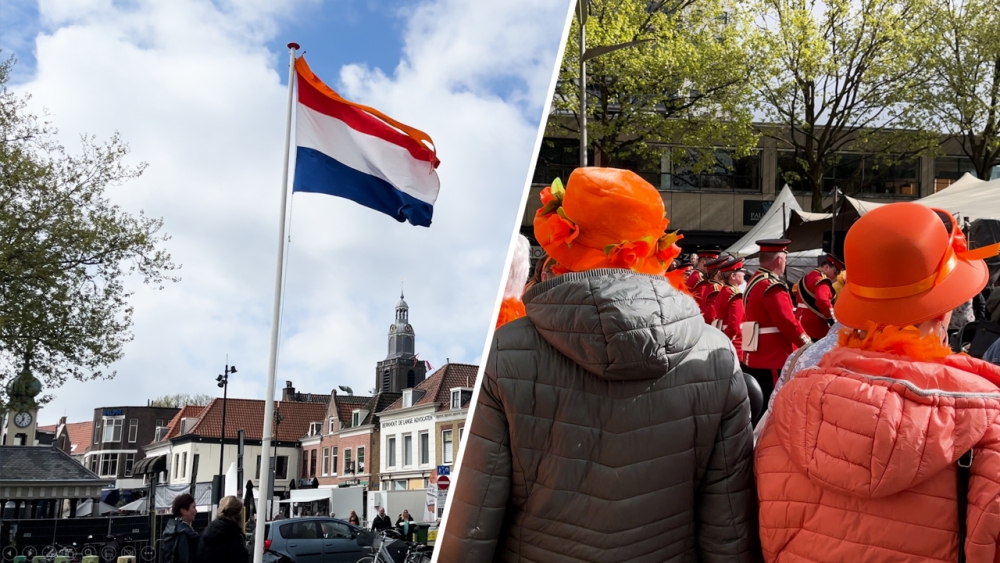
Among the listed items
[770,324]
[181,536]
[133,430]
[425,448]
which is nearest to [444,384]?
[425,448]

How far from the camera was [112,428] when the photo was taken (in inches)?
3543

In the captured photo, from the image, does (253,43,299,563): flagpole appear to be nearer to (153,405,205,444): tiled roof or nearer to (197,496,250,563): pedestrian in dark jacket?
(197,496,250,563): pedestrian in dark jacket

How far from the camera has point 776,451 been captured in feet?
6.94

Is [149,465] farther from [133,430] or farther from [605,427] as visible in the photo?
[605,427]

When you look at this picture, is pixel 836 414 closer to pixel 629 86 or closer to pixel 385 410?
pixel 629 86

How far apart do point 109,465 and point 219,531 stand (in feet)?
297

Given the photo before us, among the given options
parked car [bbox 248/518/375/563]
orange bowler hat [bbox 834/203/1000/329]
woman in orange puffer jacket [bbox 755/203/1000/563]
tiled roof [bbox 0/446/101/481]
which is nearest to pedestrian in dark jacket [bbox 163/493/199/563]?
woman in orange puffer jacket [bbox 755/203/1000/563]

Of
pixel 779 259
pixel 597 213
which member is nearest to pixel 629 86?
pixel 779 259

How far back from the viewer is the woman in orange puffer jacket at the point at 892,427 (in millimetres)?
1870

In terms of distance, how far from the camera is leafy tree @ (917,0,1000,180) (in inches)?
→ 1161

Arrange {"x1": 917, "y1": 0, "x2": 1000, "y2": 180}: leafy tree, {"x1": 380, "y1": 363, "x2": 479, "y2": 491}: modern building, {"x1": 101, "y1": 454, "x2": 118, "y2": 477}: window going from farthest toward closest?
{"x1": 101, "y1": 454, "x2": 118, "y2": 477}: window
{"x1": 380, "y1": 363, "x2": 479, "y2": 491}: modern building
{"x1": 917, "y1": 0, "x2": 1000, "y2": 180}: leafy tree

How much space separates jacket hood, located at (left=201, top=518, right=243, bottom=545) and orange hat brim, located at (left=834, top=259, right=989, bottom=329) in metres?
5.84

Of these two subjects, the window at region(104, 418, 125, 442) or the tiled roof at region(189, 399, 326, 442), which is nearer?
the tiled roof at region(189, 399, 326, 442)

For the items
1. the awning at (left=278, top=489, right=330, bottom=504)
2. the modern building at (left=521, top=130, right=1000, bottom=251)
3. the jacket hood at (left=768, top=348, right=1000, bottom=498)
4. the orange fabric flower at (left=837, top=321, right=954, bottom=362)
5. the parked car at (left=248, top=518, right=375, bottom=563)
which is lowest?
the awning at (left=278, top=489, right=330, bottom=504)
